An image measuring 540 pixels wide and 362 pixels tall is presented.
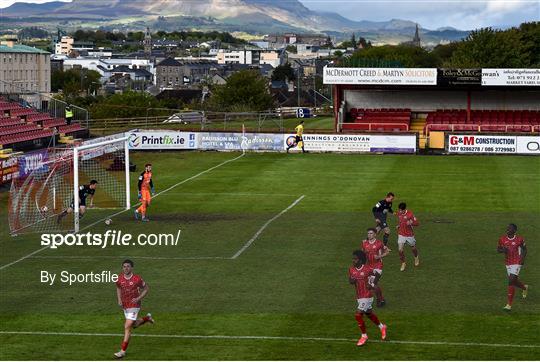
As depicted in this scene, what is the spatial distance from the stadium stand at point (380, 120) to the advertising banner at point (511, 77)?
20.2ft

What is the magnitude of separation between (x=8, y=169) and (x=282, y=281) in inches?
922

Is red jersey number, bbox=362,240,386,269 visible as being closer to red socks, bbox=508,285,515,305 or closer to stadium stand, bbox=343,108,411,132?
red socks, bbox=508,285,515,305

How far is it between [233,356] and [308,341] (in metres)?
1.79

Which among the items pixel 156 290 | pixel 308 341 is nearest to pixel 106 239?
pixel 156 290

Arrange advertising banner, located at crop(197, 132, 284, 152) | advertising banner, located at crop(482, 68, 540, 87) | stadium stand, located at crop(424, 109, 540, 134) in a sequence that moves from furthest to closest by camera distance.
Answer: advertising banner, located at crop(482, 68, 540, 87) → stadium stand, located at crop(424, 109, 540, 134) → advertising banner, located at crop(197, 132, 284, 152)

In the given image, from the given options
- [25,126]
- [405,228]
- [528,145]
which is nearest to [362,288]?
[405,228]

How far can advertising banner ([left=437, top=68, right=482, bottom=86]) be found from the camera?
6754 cm

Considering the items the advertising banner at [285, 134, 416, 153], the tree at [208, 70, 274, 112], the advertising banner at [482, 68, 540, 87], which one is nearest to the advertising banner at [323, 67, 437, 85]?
the advertising banner at [482, 68, 540, 87]

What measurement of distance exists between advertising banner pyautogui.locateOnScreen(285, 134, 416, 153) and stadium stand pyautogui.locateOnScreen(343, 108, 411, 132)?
272 inches

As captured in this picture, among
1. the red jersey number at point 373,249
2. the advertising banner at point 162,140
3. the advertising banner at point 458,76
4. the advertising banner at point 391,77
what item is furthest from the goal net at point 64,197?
the advertising banner at point 458,76

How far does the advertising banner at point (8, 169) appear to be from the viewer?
44562mm

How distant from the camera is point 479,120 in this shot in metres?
69.9

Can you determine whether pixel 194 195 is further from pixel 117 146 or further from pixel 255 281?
pixel 255 281

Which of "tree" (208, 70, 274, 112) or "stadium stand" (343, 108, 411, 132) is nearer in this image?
"stadium stand" (343, 108, 411, 132)
